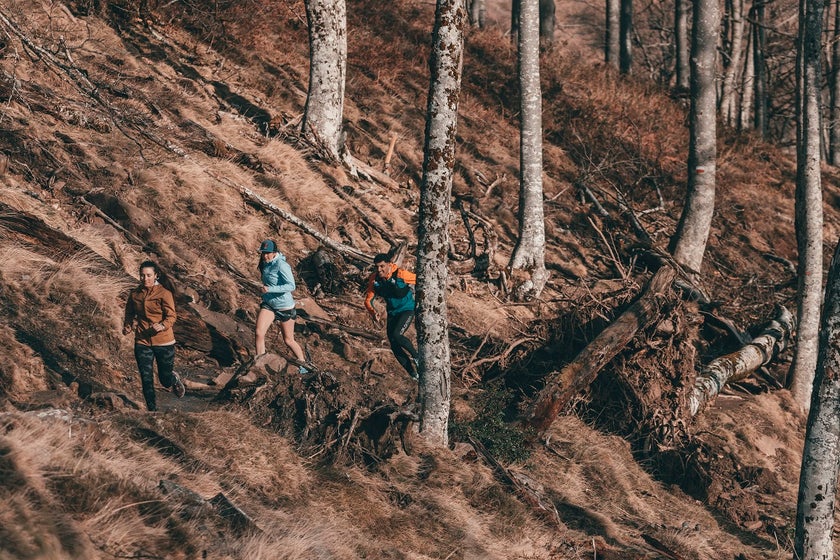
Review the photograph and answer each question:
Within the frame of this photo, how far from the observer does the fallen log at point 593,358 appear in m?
10.5

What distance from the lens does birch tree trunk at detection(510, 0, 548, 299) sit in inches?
562

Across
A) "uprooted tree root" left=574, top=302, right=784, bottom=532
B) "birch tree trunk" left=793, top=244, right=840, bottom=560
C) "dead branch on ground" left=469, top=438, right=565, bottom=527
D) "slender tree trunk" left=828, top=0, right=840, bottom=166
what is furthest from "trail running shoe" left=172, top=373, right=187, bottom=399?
"slender tree trunk" left=828, top=0, right=840, bottom=166

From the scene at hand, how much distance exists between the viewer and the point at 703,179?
1548 centimetres

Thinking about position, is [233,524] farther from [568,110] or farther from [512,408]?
[568,110]

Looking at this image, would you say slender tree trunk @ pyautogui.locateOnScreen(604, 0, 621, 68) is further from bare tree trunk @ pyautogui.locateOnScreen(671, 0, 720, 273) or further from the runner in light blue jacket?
the runner in light blue jacket

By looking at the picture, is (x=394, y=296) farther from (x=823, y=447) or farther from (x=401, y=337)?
(x=823, y=447)

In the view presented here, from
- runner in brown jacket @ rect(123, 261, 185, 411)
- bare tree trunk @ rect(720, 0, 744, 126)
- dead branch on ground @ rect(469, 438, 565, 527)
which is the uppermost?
bare tree trunk @ rect(720, 0, 744, 126)

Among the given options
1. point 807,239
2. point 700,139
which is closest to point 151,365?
point 807,239

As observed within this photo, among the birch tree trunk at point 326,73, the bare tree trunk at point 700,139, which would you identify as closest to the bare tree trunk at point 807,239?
the bare tree trunk at point 700,139

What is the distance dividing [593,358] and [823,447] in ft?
11.3

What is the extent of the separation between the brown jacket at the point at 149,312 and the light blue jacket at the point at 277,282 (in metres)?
1.80

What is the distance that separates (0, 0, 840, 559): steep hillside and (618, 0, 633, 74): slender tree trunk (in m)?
6.12

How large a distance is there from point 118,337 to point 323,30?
7593 mm

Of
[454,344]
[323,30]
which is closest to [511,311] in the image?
[454,344]
